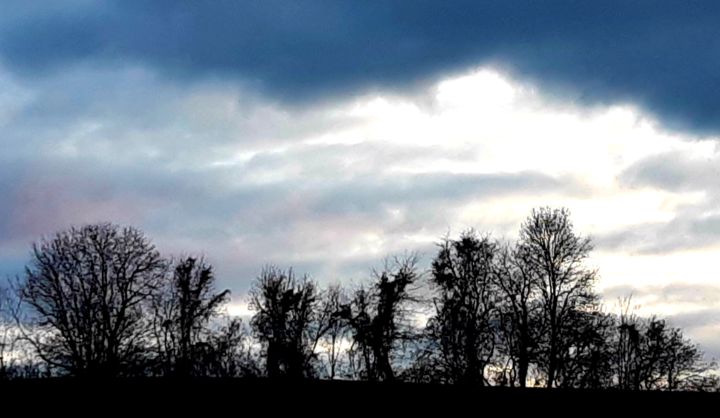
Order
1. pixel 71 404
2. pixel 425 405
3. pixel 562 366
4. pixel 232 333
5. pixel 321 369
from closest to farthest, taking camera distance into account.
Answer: pixel 71 404 < pixel 425 405 < pixel 562 366 < pixel 321 369 < pixel 232 333

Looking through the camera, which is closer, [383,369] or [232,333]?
[383,369]

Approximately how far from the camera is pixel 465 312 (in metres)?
52.2

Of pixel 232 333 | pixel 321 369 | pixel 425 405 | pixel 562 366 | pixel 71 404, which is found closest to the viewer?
pixel 71 404

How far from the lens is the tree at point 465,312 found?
49375 mm

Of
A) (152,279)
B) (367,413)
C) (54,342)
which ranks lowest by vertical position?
(367,413)

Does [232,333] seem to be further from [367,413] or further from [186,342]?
[367,413]

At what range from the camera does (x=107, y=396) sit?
20.6 meters

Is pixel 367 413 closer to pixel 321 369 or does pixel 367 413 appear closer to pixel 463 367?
pixel 463 367

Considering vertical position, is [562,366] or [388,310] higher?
[388,310]

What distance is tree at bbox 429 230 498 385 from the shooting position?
4938cm

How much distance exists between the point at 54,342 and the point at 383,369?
18342mm

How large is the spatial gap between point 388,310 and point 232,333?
40.8 feet

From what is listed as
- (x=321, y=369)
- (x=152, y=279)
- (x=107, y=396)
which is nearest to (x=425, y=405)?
(x=107, y=396)

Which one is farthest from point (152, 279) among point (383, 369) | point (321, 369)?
point (383, 369)
